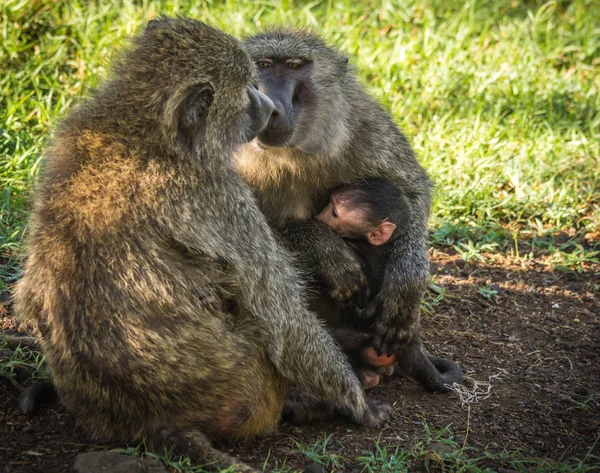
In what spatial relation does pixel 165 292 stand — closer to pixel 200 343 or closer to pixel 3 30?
pixel 200 343

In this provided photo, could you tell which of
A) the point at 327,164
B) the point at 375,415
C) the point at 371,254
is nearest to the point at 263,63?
the point at 327,164

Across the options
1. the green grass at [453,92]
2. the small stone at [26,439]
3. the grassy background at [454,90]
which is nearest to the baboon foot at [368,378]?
the green grass at [453,92]

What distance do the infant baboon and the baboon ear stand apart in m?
1.10

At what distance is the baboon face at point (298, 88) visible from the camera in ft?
12.9

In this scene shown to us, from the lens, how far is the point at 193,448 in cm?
302

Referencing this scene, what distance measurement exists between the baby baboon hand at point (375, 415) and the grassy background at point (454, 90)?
1.91m

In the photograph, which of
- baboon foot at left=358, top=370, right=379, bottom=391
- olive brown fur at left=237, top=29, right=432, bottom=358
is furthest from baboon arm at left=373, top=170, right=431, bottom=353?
baboon foot at left=358, top=370, right=379, bottom=391

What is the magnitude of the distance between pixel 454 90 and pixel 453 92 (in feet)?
0.06

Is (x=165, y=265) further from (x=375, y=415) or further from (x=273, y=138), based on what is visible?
(x=375, y=415)

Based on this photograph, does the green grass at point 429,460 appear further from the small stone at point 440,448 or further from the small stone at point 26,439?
the small stone at point 26,439

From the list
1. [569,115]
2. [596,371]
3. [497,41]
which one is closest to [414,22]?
[497,41]

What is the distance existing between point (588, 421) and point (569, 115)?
3582 mm

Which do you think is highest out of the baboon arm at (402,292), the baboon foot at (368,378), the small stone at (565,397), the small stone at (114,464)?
the baboon arm at (402,292)

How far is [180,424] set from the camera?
3090 millimetres
